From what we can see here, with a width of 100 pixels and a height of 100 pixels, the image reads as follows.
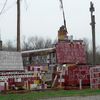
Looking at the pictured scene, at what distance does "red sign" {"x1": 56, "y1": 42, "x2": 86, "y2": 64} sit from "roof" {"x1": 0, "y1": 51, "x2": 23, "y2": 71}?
6.65 metres

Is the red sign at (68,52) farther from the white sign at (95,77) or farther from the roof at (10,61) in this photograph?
the roof at (10,61)

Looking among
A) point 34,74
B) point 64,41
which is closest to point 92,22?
point 64,41

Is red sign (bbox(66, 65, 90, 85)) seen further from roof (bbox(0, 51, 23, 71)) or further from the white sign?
roof (bbox(0, 51, 23, 71))

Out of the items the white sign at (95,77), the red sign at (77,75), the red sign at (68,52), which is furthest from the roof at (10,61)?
the red sign at (68,52)

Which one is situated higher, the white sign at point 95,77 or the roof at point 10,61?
the roof at point 10,61

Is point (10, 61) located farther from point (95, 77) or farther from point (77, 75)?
point (95, 77)

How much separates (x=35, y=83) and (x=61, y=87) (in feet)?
7.74

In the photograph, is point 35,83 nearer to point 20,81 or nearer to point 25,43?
point 20,81

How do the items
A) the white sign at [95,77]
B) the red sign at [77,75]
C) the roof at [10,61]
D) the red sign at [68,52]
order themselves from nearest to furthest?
the roof at [10,61], the white sign at [95,77], the red sign at [77,75], the red sign at [68,52]

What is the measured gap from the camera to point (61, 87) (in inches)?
1193

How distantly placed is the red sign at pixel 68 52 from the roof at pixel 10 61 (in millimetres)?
6654

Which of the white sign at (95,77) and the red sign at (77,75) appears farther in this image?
the red sign at (77,75)

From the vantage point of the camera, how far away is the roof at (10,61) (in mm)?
29344

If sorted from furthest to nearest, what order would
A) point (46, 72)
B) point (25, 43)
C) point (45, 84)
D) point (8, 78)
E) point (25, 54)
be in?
point (25, 43) < point (25, 54) < point (46, 72) < point (45, 84) < point (8, 78)
